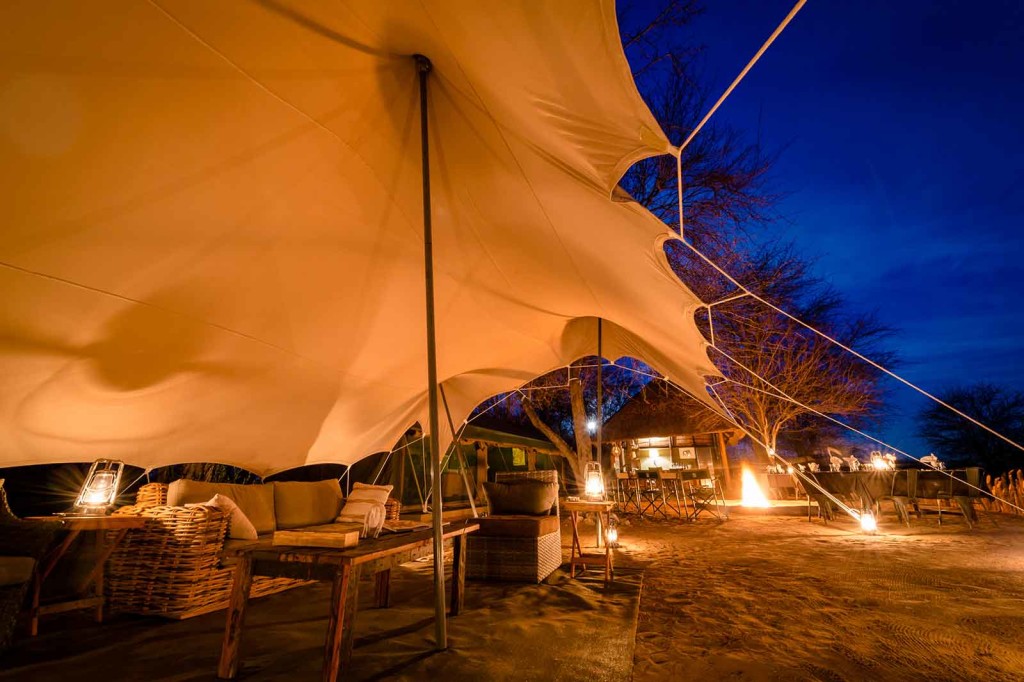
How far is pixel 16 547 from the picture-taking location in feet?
7.34

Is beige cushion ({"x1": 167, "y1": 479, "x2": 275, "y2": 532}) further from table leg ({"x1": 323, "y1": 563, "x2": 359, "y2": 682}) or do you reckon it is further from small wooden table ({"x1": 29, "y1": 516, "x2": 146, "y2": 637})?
table leg ({"x1": 323, "y1": 563, "x2": 359, "y2": 682})

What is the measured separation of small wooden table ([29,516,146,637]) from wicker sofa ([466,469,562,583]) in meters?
2.48

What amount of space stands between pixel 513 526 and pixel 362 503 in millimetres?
1617

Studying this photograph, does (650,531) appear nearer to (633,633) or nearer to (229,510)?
(633,633)

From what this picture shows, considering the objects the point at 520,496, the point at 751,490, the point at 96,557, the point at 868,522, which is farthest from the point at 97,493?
the point at 751,490

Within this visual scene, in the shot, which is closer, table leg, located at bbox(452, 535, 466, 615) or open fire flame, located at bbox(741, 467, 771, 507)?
table leg, located at bbox(452, 535, 466, 615)

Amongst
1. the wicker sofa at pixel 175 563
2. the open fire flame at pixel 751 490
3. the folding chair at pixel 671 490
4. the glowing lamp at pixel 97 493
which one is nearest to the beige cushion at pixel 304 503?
the wicker sofa at pixel 175 563

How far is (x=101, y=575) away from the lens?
2795 mm

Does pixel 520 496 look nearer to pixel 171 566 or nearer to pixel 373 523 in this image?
pixel 373 523

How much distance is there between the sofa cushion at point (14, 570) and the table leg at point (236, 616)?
123cm

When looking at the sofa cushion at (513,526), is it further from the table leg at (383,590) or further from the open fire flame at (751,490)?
the open fire flame at (751,490)

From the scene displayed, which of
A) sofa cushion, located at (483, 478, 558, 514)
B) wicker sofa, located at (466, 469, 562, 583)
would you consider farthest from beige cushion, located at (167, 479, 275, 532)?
sofa cushion, located at (483, 478, 558, 514)

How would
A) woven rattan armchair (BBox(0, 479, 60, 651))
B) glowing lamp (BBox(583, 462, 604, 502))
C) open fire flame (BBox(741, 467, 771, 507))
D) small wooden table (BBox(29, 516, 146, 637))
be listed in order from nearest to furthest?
woven rattan armchair (BBox(0, 479, 60, 651)) < small wooden table (BBox(29, 516, 146, 637)) < glowing lamp (BBox(583, 462, 604, 502)) < open fire flame (BBox(741, 467, 771, 507))

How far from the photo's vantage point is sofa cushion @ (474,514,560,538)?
11.6ft
